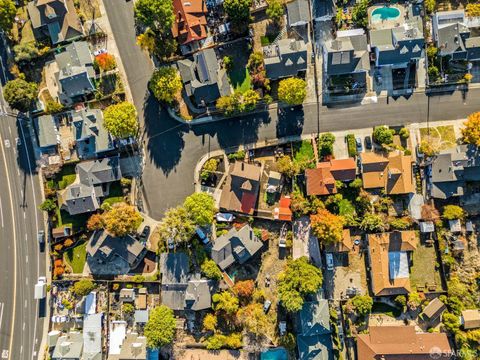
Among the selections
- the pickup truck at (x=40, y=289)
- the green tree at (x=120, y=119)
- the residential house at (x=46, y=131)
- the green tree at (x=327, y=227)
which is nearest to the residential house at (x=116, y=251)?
the pickup truck at (x=40, y=289)

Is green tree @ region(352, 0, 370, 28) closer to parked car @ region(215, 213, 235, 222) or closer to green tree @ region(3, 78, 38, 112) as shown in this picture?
parked car @ region(215, 213, 235, 222)

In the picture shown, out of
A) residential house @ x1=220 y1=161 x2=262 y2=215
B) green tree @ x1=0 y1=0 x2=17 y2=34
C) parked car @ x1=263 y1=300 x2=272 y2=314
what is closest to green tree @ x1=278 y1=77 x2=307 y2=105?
residential house @ x1=220 y1=161 x2=262 y2=215

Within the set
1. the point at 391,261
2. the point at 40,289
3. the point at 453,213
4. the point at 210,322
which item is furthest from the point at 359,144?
the point at 40,289

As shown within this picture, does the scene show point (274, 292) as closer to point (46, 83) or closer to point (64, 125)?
point (64, 125)

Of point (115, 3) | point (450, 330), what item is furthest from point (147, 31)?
point (450, 330)

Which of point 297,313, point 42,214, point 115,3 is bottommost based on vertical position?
point 297,313

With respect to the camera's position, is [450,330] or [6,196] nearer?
[450,330]
